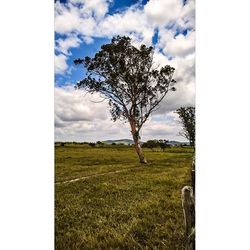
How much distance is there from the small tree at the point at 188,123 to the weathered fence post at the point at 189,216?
40cm

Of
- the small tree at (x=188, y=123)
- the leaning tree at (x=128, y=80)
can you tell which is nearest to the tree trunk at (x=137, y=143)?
the leaning tree at (x=128, y=80)

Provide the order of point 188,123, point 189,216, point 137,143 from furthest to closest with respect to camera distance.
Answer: point 137,143
point 188,123
point 189,216

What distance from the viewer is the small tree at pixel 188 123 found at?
2152 millimetres

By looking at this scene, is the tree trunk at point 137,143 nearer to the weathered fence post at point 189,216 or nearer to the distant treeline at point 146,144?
the distant treeline at point 146,144

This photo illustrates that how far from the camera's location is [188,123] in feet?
7.10

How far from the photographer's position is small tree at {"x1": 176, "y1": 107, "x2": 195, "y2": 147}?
84.7 inches

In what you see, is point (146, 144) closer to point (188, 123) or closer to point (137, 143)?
point (137, 143)

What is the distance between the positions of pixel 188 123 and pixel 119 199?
628 millimetres

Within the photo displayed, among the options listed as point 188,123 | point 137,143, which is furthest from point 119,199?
point 188,123
